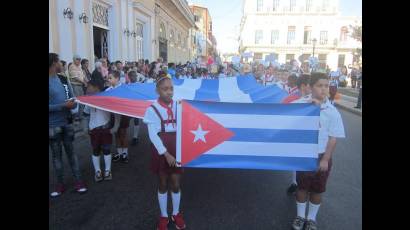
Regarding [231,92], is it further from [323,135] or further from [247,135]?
[323,135]

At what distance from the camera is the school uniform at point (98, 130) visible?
4234 mm

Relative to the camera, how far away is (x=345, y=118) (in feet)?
33.8

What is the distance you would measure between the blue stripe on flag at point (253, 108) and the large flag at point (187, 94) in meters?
1.61

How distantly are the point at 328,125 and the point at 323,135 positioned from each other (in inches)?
4.2

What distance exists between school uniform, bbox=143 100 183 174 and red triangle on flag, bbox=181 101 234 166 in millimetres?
108

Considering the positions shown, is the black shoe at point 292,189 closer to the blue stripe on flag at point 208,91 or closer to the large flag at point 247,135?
the large flag at point 247,135

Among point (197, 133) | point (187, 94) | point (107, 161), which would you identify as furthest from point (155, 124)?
point (187, 94)

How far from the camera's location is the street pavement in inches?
127

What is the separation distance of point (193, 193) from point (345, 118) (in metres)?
8.04

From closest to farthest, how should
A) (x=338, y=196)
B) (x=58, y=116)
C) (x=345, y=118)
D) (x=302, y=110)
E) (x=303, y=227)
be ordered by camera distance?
(x=302, y=110) < (x=303, y=227) < (x=58, y=116) < (x=338, y=196) < (x=345, y=118)

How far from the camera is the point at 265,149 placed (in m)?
2.92

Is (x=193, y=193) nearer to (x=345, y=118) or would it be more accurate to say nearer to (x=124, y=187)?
(x=124, y=187)

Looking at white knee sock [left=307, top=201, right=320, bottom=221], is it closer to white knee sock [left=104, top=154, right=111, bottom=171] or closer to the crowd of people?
the crowd of people
